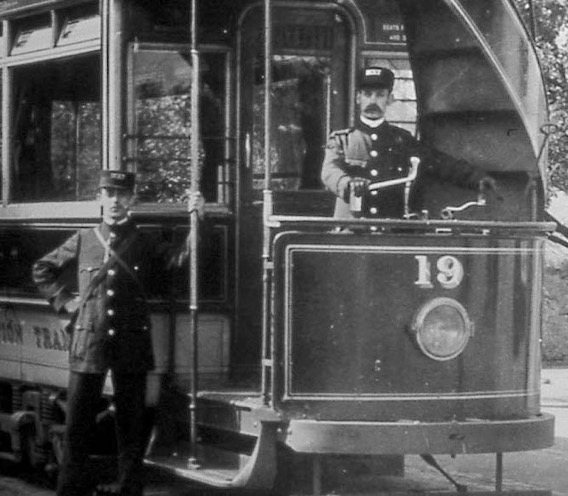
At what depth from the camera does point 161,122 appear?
10148 millimetres

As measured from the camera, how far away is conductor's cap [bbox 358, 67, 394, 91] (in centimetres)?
949

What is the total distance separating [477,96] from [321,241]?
4.65 ft

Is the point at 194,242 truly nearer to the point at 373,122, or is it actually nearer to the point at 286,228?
the point at 286,228

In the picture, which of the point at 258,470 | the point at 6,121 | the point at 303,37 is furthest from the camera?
the point at 6,121

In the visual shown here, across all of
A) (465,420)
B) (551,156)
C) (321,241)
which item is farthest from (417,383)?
(551,156)

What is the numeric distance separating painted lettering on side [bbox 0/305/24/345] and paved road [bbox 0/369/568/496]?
3.19ft

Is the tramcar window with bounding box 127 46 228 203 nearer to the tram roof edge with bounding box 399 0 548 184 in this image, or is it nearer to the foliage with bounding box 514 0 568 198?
the tram roof edge with bounding box 399 0 548 184

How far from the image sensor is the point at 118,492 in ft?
32.1

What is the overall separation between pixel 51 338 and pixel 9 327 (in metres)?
0.78

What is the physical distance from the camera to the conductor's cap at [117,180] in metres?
9.68

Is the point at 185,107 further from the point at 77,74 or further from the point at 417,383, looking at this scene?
the point at 417,383

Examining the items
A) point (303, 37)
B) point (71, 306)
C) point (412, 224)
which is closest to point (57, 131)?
point (71, 306)

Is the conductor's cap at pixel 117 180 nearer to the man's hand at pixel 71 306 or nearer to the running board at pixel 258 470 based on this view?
the man's hand at pixel 71 306

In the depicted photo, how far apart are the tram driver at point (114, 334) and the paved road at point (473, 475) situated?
124 centimetres
